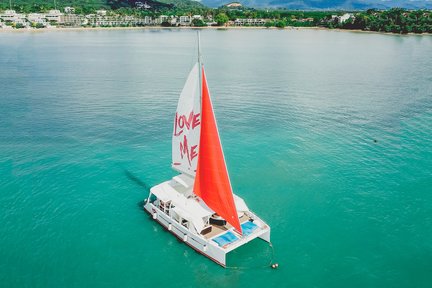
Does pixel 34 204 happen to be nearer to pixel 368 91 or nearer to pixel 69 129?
pixel 69 129

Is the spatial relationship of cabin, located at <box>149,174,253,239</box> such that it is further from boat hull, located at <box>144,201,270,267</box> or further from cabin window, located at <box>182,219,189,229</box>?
boat hull, located at <box>144,201,270,267</box>

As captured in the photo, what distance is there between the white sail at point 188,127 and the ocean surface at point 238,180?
278 inches

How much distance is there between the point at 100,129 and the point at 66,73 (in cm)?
5964

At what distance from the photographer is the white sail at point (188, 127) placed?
30.4 m

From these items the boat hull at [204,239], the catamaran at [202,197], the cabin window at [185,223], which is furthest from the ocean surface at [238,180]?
the cabin window at [185,223]

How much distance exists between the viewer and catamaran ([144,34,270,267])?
2912 cm

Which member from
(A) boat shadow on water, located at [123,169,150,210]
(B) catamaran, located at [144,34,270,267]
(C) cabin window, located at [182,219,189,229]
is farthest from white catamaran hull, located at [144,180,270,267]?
(A) boat shadow on water, located at [123,169,150,210]

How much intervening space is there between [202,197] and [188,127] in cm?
657

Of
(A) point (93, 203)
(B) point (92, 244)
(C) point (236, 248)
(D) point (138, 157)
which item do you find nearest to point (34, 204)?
(A) point (93, 203)

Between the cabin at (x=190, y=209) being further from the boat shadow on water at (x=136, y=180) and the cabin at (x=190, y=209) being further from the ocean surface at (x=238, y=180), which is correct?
the boat shadow on water at (x=136, y=180)

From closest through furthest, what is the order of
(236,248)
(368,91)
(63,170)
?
1. (236,248)
2. (63,170)
3. (368,91)

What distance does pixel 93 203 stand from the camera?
39.2 meters

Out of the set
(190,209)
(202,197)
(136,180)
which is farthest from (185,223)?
(136,180)

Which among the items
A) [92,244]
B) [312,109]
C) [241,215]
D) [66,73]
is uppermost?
[66,73]
